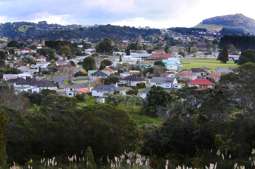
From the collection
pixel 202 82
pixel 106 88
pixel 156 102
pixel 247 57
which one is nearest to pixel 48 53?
pixel 247 57

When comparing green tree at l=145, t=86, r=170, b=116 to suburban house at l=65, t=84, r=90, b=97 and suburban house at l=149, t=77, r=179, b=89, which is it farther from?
suburban house at l=149, t=77, r=179, b=89

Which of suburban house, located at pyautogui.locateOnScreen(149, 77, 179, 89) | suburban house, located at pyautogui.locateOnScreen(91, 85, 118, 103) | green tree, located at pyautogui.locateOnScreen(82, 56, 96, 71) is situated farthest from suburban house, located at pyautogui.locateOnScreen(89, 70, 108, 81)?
suburban house, located at pyautogui.locateOnScreen(91, 85, 118, 103)

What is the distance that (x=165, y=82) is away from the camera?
64062 millimetres

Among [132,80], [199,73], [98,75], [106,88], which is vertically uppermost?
[106,88]

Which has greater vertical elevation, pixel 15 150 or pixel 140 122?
pixel 15 150

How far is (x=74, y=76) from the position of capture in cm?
7419

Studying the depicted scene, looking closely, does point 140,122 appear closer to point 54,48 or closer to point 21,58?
point 21,58

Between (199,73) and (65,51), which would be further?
(65,51)

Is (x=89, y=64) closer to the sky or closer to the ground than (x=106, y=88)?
closer to the ground

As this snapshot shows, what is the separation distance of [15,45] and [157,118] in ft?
272

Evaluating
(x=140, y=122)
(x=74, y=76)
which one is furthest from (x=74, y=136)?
(x=74, y=76)

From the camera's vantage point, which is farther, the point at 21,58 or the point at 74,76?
the point at 21,58

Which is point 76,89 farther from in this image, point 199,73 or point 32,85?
point 199,73

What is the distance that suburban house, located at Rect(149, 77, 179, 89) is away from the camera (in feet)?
206
